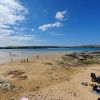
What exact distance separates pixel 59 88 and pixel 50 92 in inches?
63.4

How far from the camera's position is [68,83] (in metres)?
19.1

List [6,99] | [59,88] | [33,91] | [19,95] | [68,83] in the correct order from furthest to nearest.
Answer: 1. [68,83]
2. [59,88]
3. [33,91]
4. [19,95]
5. [6,99]

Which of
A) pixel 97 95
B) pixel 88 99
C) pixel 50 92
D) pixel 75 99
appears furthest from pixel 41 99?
pixel 97 95

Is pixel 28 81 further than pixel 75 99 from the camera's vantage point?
Yes

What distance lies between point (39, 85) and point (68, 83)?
366cm

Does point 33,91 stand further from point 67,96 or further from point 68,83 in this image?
point 68,83

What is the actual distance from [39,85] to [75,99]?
5322mm

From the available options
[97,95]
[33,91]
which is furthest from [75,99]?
[33,91]

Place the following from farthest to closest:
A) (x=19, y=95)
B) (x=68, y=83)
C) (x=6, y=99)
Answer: (x=68, y=83) → (x=19, y=95) → (x=6, y=99)

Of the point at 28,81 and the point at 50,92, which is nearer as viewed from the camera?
the point at 50,92

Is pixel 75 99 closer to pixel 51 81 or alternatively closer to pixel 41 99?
pixel 41 99

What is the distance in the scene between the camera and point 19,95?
14.8 meters

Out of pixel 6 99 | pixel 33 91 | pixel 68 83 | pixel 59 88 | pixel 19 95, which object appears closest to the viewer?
pixel 6 99

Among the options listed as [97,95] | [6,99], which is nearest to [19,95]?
[6,99]
